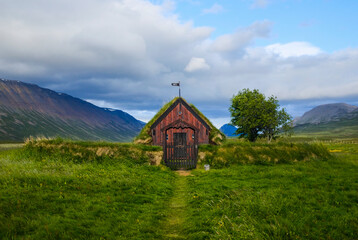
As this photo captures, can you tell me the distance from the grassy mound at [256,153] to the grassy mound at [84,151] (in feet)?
19.9

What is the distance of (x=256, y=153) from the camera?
23.2 metres

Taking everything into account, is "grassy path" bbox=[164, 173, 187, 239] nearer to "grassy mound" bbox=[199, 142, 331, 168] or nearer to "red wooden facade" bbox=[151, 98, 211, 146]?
"grassy mound" bbox=[199, 142, 331, 168]

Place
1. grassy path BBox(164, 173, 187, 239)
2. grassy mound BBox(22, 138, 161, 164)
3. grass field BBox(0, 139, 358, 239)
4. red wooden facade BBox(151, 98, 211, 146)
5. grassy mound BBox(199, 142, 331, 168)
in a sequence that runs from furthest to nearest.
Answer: red wooden facade BBox(151, 98, 211, 146) < grassy mound BBox(199, 142, 331, 168) < grassy mound BBox(22, 138, 161, 164) < grassy path BBox(164, 173, 187, 239) < grass field BBox(0, 139, 358, 239)

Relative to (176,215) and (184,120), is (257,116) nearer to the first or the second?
(184,120)

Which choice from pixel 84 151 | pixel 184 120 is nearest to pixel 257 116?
pixel 184 120

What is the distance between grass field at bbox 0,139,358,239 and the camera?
25.0 feet

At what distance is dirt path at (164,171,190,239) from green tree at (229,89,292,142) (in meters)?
37.0

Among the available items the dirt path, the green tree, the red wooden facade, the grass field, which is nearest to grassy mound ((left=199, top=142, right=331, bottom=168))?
the grass field

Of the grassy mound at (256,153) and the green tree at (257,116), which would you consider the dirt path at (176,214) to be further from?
the green tree at (257,116)

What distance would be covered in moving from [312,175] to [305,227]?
31.4 ft

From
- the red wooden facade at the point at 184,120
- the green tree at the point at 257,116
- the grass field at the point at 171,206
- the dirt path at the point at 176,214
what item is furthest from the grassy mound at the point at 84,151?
the green tree at the point at 257,116

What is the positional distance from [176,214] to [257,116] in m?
42.9

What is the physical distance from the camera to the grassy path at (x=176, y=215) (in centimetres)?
847

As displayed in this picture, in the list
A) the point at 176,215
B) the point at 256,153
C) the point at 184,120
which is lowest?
the point at 176,215
